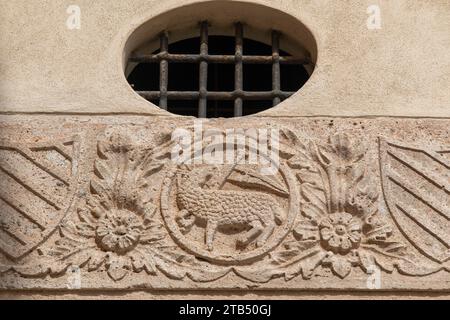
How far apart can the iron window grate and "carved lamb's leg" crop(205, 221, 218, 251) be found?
55cm

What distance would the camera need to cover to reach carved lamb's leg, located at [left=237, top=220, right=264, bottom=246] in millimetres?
5156

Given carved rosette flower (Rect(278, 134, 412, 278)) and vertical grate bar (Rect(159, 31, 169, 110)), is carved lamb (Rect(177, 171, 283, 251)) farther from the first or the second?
vertical grate bar (Rect(159, 31, 169, 110))

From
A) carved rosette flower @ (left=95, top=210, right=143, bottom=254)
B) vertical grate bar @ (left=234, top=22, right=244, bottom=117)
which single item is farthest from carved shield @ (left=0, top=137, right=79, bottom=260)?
vertical grate bar @ (left=234, top=22, right=244, bottom=117)

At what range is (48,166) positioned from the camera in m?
5.31

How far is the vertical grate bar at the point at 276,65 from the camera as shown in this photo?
5.60 metres

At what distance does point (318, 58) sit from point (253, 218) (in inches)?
30.7

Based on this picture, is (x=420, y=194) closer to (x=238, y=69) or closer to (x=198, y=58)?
(x=238, y=69)

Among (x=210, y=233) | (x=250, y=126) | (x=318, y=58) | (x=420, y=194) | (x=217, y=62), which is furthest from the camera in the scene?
(x=217, y=62)

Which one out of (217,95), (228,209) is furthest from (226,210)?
(217,95)

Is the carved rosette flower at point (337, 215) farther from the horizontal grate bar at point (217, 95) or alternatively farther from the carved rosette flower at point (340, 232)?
the horizontal grate bar at point (217, 95)

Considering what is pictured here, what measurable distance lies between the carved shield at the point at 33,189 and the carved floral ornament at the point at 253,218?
0.06 metres

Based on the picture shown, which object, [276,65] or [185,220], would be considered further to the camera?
[276,65]

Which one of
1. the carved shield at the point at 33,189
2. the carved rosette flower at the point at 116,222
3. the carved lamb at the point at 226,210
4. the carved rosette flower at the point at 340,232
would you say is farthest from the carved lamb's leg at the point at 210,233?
the carved shield at the point at 33,189

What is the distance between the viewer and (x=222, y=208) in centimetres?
522
